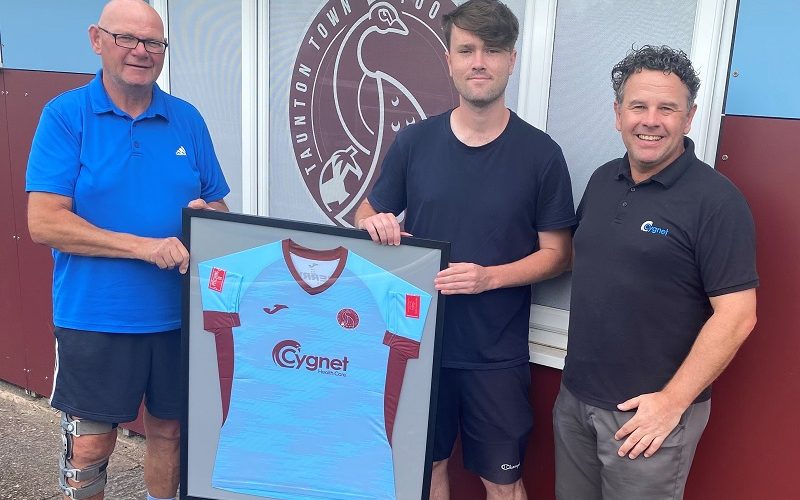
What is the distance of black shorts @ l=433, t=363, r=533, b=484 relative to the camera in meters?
2.43

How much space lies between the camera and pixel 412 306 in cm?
226

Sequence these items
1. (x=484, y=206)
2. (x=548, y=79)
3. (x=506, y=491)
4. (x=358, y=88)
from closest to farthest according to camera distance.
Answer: (x=484, y=206) → (x=506, y=491) → (x=548, y=79) → (x=358, y=88)

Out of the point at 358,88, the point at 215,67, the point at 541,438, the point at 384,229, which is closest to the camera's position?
the point at 384,229

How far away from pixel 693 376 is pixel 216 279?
147 cm

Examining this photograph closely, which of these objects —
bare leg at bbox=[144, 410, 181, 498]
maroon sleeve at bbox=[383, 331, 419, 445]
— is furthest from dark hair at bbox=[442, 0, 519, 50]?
→ bare leg at bbox=[144, 410, 181, 498]

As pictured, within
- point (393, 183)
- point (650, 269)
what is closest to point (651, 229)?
point (650, 269)

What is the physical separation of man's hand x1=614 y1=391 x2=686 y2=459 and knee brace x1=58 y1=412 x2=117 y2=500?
1.82m

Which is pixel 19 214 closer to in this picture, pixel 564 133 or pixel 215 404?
pixel 215 404

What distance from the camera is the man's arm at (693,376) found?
185 centimetres

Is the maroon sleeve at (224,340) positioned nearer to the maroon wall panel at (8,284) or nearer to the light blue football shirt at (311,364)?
the light blue football shirt at (311,364)

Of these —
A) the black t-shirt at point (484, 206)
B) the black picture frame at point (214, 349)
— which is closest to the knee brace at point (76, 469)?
the black picture frame at point (214, 349)

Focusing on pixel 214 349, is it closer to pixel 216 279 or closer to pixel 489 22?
pixel 216 279

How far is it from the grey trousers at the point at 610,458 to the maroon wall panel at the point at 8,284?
3611 millimetres

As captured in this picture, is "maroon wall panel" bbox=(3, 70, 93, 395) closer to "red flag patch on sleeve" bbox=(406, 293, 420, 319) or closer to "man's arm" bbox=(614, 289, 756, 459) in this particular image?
"red flag patch on sleeve" bbox=(406, 293, 420, 319)
